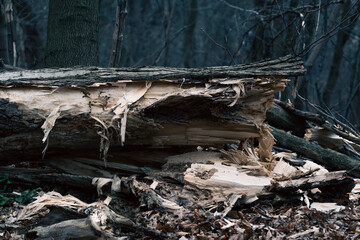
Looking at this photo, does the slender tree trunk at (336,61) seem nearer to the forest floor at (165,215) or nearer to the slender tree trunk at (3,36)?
the slender tree trunk at (3,36)

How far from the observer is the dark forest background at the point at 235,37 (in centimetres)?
884

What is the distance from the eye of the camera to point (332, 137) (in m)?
5.80

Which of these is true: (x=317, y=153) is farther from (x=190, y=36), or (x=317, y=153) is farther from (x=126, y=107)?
(x=190, y=36)

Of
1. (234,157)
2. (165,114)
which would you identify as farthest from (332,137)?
(165,114)

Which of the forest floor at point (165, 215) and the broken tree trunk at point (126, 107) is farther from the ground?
the broken tree trunk at point (126, 107)

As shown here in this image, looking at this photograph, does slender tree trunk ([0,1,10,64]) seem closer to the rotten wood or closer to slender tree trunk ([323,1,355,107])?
the rotten wood

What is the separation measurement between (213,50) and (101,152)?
1329 cm

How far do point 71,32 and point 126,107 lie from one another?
2.53m

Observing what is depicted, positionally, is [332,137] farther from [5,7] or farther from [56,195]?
[5,7]

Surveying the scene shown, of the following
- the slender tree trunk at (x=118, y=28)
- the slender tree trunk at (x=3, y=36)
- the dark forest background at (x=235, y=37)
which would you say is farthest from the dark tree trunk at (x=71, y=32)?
the dark forest background at (x=235, y=37)

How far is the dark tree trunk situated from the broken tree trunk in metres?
1.77

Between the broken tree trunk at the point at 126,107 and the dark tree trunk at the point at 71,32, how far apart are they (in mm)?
1774

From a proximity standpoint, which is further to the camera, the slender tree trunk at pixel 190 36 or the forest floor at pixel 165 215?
the slender tree trunk at pixel 190 36

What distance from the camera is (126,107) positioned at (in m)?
4.16
